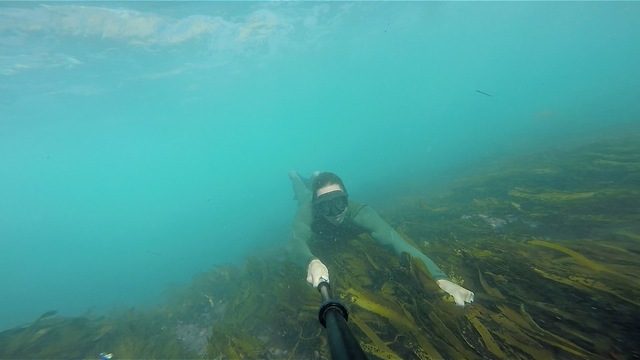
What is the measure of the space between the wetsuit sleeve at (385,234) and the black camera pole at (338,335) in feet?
6.65

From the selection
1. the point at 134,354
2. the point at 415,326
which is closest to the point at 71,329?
the point at 134,354

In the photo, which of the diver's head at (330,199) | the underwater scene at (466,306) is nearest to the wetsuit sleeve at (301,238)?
the diver's head at (330,199)

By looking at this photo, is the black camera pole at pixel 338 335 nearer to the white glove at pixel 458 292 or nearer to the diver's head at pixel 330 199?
the white glove at pixel 458 292

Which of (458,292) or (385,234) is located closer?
(458,292)

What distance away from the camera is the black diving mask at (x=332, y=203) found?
4.44m

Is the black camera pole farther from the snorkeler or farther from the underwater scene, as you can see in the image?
the snorkeler

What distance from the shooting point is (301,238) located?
440 centimetres

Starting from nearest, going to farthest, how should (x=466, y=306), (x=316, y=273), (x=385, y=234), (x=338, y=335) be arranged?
(x=338, y=335)
(x=466, y=306)
(x=316, y=273)
(x=385, y=234)

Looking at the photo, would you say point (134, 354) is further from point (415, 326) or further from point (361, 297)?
point (415, 326)

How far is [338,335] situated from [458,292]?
2063 millimetres

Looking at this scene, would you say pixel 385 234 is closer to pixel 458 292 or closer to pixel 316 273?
pixel 316 273

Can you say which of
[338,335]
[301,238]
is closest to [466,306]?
[338,335]

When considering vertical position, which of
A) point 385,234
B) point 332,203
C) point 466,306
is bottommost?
point 466,306

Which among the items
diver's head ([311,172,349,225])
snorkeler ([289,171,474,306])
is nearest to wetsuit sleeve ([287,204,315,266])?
snorkeler ([289,171,474,306])
